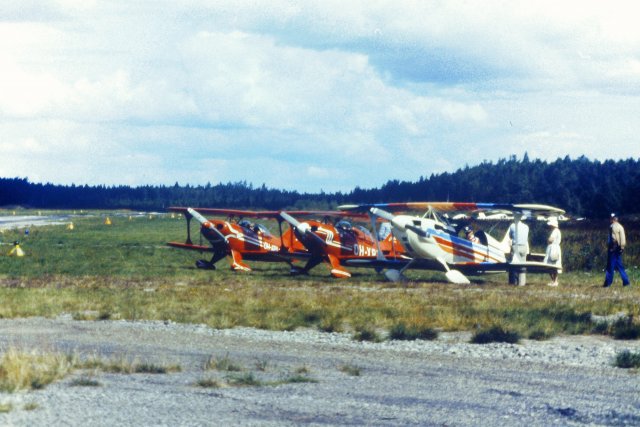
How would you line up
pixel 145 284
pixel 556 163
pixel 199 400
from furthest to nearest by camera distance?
pixel 556 163 → pixel 145 284 → pixel 199 400

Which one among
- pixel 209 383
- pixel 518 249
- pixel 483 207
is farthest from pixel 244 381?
pixel 518 249

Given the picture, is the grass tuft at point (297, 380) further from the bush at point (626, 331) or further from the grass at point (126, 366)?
the bush at point (626, 331)

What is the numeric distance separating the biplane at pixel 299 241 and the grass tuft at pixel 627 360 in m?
17.6

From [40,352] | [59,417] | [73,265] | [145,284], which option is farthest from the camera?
[73,265]

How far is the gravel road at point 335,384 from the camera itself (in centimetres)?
859

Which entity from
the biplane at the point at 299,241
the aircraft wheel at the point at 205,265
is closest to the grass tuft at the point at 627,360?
the biplane at the point at 299,241

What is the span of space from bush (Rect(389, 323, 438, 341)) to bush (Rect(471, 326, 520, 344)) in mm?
701

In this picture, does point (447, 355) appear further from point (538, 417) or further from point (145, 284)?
point (145, 284)

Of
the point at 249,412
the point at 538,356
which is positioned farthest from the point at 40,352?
the point at 538,356

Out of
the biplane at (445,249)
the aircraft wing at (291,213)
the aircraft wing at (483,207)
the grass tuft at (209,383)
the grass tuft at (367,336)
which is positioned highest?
the aircraft wing at (483,207)

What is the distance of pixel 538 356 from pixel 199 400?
5.57m

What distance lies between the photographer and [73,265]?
110 ft

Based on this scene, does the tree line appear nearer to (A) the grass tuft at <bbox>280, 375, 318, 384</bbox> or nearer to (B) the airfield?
(B) the airfield

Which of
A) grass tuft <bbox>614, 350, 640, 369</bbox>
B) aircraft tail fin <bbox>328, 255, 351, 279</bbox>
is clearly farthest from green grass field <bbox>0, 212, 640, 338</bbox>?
grass tuft <bbox>614, 350, 640, 369</bbox>
